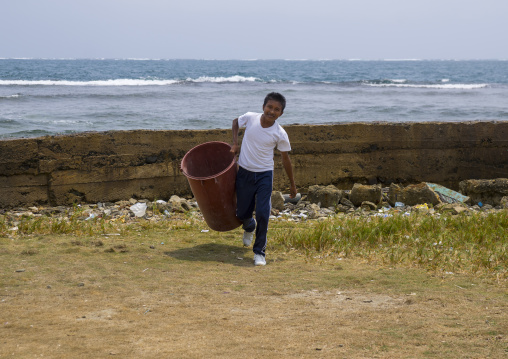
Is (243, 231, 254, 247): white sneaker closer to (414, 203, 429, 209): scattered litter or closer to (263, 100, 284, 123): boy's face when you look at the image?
(263, 100, 284, 123): boy's face

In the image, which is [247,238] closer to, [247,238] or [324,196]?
[247,238]

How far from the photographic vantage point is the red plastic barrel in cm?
500

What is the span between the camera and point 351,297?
3939 mm

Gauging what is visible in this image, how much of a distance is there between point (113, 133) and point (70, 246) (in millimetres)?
2704

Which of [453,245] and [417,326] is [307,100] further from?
[417,326]

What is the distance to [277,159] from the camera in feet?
26.9

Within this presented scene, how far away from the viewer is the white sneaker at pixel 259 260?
487cm

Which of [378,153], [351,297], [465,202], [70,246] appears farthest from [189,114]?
[351,297]

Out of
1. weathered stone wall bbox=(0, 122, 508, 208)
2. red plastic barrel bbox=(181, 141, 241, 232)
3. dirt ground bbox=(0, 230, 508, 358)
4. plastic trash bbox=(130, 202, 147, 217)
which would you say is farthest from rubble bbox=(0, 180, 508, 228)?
dirt ground bbox=(0, 230, 508, 358)

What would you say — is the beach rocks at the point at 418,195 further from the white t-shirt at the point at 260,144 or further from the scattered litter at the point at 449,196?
the white t-shirt at the point at 260,144

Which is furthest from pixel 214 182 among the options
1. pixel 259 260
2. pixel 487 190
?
pixel 487 190

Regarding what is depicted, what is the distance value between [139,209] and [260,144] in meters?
2.72

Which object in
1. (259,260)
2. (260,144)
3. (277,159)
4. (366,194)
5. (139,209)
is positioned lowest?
(139,209)

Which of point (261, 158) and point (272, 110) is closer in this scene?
point (272, 110)
